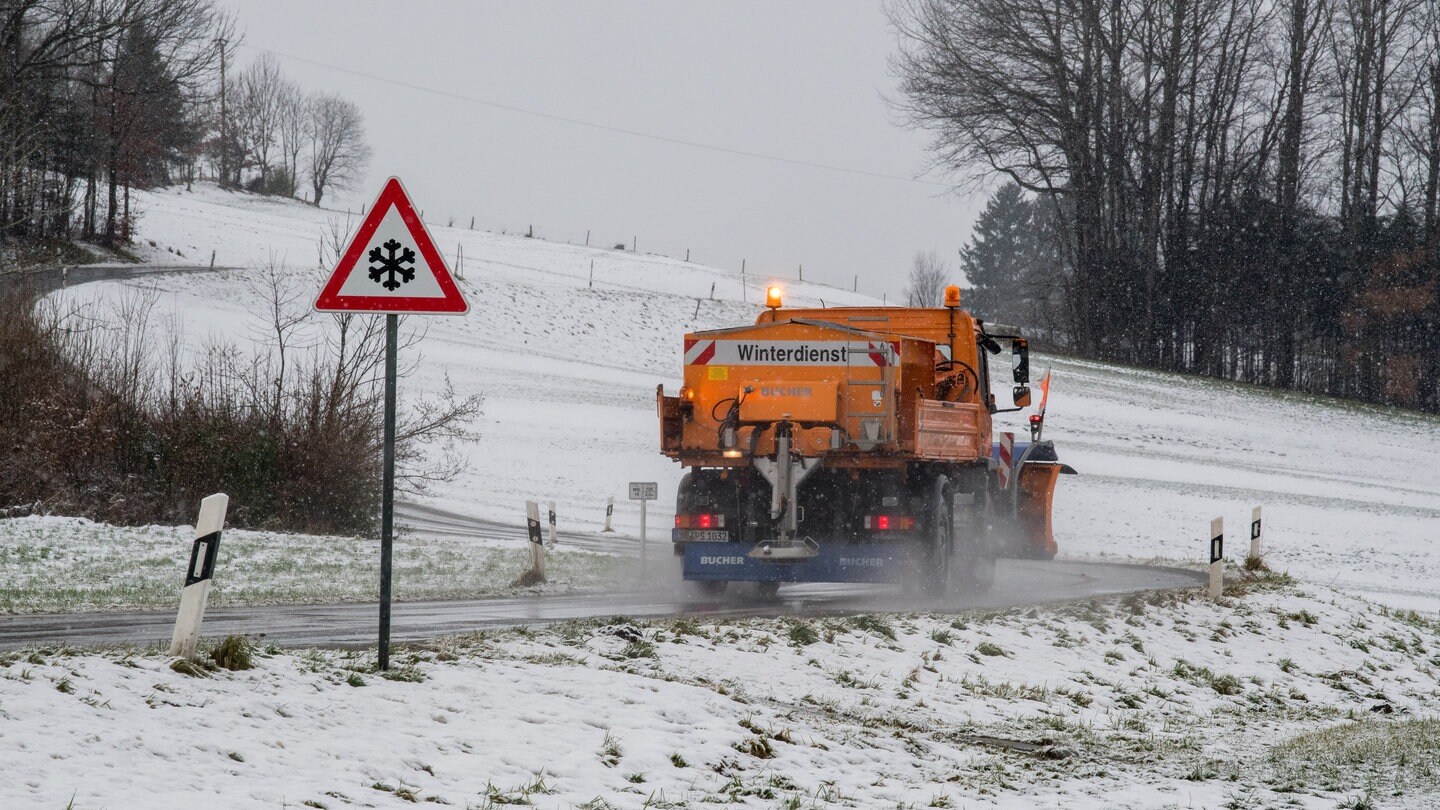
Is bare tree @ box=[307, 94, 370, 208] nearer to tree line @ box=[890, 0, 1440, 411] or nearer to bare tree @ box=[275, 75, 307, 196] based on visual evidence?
bare tree @ box=[275, 75, 307, 196]

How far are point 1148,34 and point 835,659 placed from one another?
4967 centimetres

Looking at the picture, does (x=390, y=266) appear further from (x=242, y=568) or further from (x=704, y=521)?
(x=242, y=568)

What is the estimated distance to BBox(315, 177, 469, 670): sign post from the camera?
22.8 ft

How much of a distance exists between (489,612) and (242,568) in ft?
19.0

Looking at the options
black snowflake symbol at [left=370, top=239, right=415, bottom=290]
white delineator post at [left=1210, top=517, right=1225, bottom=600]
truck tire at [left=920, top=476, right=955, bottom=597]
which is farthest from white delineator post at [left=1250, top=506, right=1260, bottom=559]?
black snowflake symbol at [left=370, top=239, right=415, bottom=290]

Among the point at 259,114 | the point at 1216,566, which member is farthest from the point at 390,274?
the point at 259,114

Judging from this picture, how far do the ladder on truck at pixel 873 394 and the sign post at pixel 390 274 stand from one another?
22.6ft

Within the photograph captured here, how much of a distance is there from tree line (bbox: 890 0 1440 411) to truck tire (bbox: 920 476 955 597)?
40326mm

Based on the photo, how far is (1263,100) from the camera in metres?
56.2

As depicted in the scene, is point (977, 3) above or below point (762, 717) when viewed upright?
above

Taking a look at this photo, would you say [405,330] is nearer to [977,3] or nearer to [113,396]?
[113,396]

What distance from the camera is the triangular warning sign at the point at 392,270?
695 centimetres

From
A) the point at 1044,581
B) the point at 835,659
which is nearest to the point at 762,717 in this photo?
the point at 835,659

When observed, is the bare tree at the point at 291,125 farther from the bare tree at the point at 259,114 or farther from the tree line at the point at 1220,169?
the tree line at the point at 1220,169
